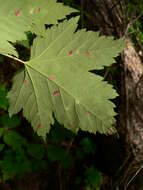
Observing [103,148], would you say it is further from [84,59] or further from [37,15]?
[37,15]

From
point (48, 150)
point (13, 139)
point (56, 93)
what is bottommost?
point (48, 150)

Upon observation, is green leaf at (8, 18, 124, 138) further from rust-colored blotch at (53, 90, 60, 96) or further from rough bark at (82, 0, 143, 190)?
rough bark at (82, 0, 143, 190)

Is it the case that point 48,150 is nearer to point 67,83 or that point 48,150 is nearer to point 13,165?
point 13,165

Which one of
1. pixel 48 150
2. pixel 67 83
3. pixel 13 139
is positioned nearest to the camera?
pixel 67 83

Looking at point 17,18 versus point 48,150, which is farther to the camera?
point 48,150

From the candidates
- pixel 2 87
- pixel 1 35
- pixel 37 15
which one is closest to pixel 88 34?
pixel 37 15

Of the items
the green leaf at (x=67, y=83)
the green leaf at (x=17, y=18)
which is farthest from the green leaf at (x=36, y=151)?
the green leaf at (x=17, y=18)

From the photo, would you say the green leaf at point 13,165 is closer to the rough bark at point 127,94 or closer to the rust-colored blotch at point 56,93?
the rough bark at point 127,94

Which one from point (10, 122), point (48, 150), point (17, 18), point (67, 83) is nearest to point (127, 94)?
point (48, 150)
